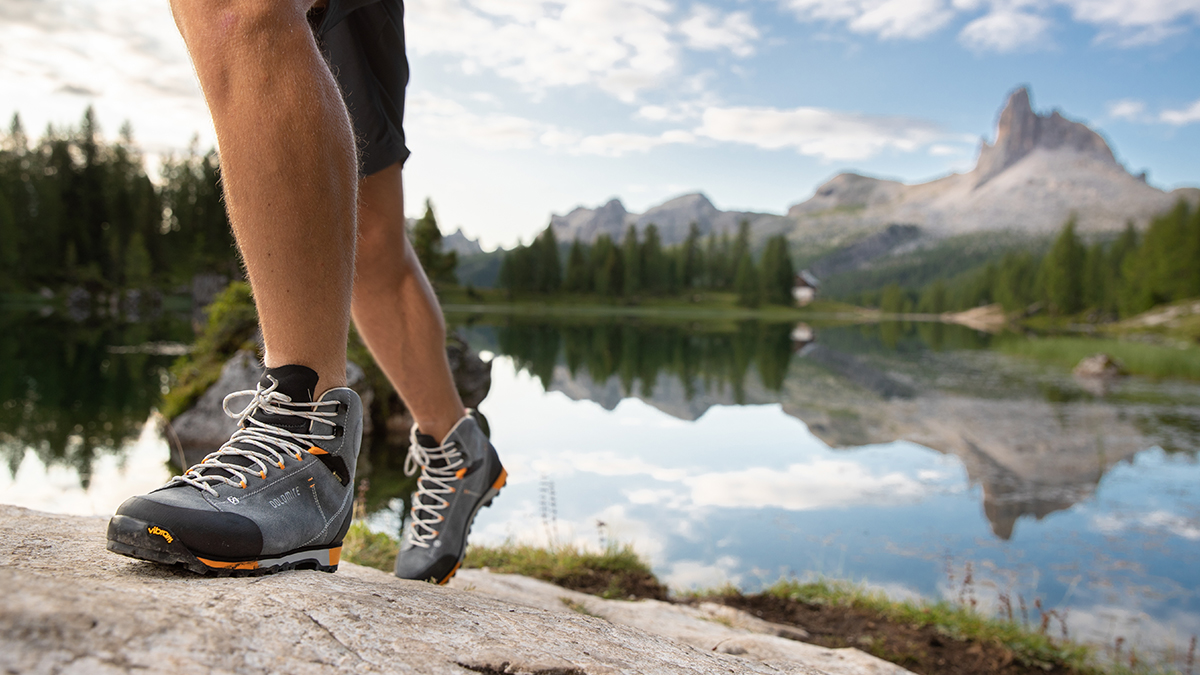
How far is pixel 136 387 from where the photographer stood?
12117mm

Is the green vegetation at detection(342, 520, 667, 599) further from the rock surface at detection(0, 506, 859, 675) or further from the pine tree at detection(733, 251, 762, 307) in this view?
the pine tree at detection(733, 251, 762, 307)

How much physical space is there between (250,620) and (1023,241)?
740 ft

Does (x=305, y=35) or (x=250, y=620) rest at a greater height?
(x=305, y=35)

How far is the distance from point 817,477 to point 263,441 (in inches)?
296

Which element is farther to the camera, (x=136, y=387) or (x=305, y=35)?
(x=136, y=387)

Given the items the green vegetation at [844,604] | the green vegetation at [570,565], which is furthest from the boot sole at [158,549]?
the green vegetation at [570,565]

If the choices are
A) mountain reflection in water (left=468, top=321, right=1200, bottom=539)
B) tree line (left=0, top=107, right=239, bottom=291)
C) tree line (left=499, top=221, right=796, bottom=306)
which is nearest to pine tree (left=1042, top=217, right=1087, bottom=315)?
tree line (left=499, top=221, right=796, bottom=306)

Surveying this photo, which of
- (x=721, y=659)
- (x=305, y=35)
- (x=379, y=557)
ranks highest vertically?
(x=305, y=35)

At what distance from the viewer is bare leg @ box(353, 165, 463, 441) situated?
205 cm

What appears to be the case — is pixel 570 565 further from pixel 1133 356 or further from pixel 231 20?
pixel 1133 356

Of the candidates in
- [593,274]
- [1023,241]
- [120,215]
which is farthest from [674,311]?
[1023,241]

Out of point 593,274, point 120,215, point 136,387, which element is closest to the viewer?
point 136,387

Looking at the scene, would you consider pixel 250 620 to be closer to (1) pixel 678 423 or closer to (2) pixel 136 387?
(1) pixel 678 423

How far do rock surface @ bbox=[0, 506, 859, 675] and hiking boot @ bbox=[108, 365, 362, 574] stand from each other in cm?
6
